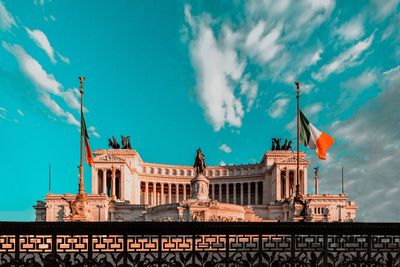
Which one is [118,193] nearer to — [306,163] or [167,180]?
[167,180]

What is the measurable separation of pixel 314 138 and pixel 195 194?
70.2ft

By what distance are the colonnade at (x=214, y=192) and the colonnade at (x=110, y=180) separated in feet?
26.5

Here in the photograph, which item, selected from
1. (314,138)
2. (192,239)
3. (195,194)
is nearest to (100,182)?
(195,194)

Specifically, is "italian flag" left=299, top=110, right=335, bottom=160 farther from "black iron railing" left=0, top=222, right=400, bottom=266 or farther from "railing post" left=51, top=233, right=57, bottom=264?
"railing post" left=51, top=233, right=57, bottom=264

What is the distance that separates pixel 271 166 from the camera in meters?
60.6

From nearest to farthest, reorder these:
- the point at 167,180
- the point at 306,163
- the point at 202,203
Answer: the point at 202,203 < the point at 306,163 < the point at 167,180

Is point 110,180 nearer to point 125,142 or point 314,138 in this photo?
point 125,142

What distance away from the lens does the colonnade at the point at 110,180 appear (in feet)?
185

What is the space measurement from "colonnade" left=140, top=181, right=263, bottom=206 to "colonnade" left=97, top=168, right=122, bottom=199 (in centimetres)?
806

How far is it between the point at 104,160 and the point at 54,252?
5416 cm

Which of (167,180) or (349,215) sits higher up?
(167,180)

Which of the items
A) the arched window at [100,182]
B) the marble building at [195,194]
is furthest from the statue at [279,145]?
the arched window at [100,182]

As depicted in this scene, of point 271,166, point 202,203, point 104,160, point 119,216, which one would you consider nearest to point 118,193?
point 104,160

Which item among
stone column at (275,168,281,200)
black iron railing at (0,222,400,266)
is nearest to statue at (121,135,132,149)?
stone column at (275,168,281,200)
